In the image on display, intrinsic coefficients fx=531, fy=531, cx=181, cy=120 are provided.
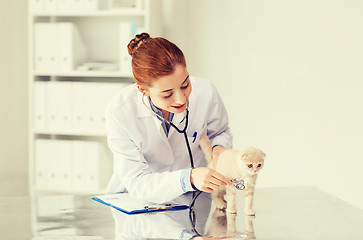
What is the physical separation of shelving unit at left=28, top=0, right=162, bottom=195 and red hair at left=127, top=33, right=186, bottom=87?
1.84 metres

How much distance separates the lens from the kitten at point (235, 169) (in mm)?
1369

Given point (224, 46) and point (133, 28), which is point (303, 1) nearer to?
point (224, 46)

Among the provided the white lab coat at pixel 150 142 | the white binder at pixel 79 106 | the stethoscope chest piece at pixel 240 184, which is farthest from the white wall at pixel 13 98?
the stethoscope chest piece at pixel 240 184

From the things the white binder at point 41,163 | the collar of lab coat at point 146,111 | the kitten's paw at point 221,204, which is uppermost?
the collar of lab coat at point 146,111

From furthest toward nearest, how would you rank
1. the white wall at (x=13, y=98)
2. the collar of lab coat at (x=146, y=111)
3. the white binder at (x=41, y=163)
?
the white wall at (x=13, y=98) → the white binder at (x=41, y=163) → the collar of lab coat at (x=146, y=111)

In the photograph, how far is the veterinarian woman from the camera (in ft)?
4.97

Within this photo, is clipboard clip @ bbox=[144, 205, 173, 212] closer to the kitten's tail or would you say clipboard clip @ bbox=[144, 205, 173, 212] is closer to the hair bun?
the kitten's tail

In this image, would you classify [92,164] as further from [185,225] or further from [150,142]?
[185,225]

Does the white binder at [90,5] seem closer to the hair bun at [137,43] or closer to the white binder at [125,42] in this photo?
the white binder at [125,42]

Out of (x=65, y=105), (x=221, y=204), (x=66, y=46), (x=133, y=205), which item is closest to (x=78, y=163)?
(x=65, y=105)

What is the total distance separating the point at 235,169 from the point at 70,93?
2304mm

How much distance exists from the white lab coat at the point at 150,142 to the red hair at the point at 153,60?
161 millimetres

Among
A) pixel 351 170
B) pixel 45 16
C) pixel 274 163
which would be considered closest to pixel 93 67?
pixel 45 16

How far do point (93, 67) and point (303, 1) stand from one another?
145 centimetres
